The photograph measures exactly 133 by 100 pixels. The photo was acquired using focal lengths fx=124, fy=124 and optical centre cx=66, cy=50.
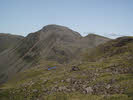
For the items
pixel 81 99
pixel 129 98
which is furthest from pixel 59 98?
pixel 129 98

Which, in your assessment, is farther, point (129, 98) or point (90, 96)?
point (90, 96)

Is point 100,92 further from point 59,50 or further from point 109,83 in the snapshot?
point 59,50

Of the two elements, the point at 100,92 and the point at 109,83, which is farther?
the point at 109,83

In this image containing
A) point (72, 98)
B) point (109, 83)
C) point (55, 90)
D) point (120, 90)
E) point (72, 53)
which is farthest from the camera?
point (72, 53)

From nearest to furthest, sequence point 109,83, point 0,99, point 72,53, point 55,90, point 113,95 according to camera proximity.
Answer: point 113,95, point 109,83, point 55,90, point 0,99, point 72,53

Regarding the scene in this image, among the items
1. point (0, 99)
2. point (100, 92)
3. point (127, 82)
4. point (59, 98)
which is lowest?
point (0, 99)

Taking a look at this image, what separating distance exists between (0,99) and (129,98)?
148 feet

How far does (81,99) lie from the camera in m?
32.2

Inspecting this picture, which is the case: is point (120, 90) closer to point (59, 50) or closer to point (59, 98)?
point (59, 98)

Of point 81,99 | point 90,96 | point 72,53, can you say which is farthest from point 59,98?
point 72,53

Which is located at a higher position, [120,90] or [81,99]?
[120,90]

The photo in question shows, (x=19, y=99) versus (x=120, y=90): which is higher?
(x=120, y=90)

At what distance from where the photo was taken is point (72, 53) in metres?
182

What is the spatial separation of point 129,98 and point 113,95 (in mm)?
3527
